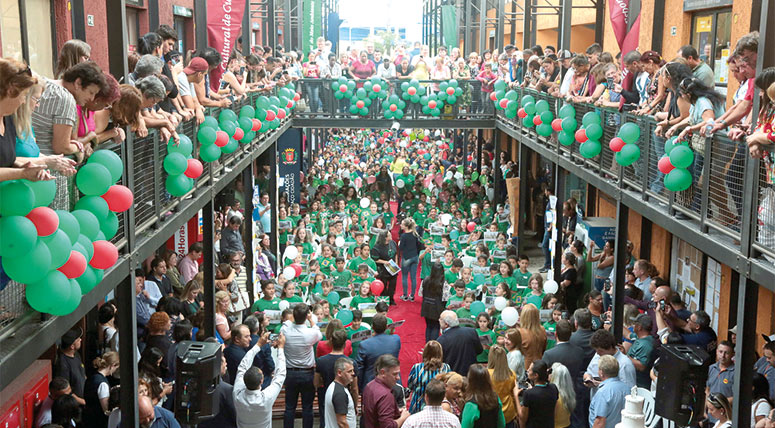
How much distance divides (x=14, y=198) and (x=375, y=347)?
21.3ft

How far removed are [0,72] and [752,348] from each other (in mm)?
Result: 6719

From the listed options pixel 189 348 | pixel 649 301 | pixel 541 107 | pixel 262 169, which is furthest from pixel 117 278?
pixel 262 169

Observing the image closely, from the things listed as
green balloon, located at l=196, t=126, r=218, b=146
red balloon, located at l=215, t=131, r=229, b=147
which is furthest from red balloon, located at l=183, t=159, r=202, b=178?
red balloon, located at l=215, t=131, r=229, b=147

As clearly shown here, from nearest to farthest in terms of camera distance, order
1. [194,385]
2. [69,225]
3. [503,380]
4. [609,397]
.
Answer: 1. [69,225]
2. [194,385]
3. [609,397]
4. [503,380]

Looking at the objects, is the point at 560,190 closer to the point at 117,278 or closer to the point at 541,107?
the point at 541,107

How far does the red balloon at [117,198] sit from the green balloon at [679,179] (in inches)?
223

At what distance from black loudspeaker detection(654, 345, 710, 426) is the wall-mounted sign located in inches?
286

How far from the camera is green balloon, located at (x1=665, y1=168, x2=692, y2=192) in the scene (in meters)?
9.27

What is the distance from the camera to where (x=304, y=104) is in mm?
23422

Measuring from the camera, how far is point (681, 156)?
920 centimetres

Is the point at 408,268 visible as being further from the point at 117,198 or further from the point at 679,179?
the point at 117,198

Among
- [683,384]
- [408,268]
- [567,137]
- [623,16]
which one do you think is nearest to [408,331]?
[408,268]

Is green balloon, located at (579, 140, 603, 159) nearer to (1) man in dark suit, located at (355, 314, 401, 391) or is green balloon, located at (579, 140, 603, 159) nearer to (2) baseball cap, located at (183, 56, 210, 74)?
(1) man in dark suit, located at (355, 314, 401, 391)

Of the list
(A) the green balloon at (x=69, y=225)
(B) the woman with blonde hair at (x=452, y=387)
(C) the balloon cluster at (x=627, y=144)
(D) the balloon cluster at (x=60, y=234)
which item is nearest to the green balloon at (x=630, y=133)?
(C) the balloon cluster at (x=627, y=144)
